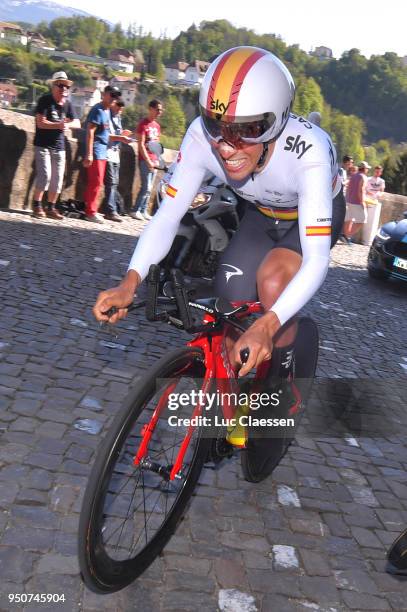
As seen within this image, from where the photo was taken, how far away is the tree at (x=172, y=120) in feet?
564


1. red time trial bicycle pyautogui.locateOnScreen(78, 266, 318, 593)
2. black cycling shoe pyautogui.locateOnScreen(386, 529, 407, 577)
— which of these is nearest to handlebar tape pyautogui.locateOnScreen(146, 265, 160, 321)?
red time trial bicycle pyautogui.locateOnScreen(78, 266, 318, 593)

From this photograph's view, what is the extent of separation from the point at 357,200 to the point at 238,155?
14709 mm

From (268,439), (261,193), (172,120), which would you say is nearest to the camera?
(261,193)

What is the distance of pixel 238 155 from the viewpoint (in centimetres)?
279

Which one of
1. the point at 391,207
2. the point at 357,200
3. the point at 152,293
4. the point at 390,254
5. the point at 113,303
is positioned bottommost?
the point at 391,207

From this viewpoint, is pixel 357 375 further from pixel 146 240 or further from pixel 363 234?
pixel 363 234

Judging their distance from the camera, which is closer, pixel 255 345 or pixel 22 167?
pixel 255 345

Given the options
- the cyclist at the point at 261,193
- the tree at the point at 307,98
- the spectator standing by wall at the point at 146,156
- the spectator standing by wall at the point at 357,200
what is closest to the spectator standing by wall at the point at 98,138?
the spectator standing by wall at the point at 146,156

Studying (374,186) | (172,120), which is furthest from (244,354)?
(172,120)

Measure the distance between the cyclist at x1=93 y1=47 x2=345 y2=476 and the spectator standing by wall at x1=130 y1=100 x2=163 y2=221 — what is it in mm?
8422

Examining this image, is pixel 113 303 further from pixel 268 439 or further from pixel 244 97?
pixel 268 439

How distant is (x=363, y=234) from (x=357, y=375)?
12922mm

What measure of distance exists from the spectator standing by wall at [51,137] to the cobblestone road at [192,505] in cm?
443

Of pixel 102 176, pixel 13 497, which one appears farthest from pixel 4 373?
pixel 102 176
